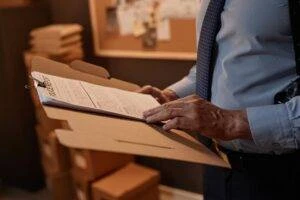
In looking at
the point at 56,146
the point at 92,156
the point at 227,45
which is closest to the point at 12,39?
the point at 56,146

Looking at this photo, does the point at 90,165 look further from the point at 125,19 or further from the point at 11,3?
the point at 11,3

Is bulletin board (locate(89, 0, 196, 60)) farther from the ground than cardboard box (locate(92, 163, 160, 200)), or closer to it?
farther from the ground

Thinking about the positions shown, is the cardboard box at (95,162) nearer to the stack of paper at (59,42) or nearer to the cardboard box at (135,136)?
the stack of paper at (59,42)

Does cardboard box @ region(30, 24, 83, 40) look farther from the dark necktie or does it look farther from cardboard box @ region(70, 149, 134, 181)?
the dark necktie

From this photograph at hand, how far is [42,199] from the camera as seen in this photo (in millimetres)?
2773

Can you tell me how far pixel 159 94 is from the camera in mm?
1221

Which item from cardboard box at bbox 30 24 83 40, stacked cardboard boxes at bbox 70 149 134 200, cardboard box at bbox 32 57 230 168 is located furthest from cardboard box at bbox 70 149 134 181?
cardboard box at bbox 32 57 230 168

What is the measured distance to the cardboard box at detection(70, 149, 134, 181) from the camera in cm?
229

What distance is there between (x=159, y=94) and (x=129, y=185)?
3.55 ft

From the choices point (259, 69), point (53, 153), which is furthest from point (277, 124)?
point (53, 153)

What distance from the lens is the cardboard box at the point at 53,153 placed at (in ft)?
8.36

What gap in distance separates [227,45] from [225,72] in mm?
67

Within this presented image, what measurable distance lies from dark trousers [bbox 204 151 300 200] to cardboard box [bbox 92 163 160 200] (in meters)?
1.15

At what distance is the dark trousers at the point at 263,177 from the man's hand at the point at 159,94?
28 cm
